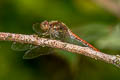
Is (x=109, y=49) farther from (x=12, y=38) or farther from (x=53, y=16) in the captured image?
(x=12, y=38)

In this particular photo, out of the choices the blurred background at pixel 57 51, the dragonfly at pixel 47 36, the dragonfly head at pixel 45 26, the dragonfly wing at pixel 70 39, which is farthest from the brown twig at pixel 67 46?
the blurred background at pixel 57 51

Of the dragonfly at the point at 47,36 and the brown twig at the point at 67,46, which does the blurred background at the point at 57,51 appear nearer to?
the dragonfly at the point at 47,36

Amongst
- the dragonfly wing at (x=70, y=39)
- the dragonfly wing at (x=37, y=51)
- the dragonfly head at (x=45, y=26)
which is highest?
the dragonfly head at (x=45, y=26)

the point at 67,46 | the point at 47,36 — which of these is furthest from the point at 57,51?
the point at 67,46

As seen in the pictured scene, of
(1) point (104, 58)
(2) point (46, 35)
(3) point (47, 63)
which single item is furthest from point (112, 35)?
(1) point (104, 58)

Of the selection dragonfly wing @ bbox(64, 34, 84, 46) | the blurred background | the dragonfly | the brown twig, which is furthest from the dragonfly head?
the blurred background

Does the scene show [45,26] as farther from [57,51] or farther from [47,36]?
[57,51]
